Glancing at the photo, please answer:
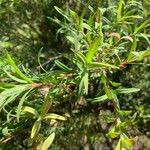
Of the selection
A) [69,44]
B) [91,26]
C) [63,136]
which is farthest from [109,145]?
[91,26]

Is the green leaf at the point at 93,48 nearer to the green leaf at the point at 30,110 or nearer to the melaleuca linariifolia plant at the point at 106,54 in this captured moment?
the melaleuca linariifolia plant at the point at 106,54

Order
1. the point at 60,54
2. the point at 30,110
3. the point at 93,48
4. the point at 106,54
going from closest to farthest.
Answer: the point at 93,48 < the point at 30,110 < the point at 106,54 < the point at 60,54

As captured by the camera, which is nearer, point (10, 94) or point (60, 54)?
point (10, 94)

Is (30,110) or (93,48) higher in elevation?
(93,48)

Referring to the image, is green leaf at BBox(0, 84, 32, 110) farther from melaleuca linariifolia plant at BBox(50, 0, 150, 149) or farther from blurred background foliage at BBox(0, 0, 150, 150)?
blurred background foliage at BBox(0, 0, 150, 150)

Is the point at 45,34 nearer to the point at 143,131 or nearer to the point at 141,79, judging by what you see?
the point at 141,79

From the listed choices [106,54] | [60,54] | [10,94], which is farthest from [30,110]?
[60,54]

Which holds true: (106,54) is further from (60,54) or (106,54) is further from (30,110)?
(60,54)

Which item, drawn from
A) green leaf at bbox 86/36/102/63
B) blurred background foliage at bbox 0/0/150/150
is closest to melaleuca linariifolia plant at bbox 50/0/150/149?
green leaf at bbox 86/36/102/63
